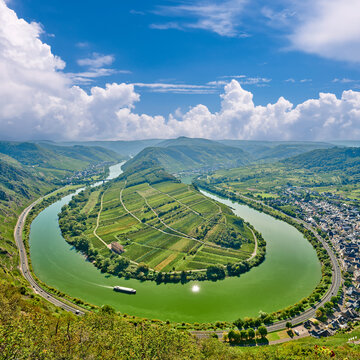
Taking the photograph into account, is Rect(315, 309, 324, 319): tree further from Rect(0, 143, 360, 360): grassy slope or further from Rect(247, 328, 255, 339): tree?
Rect(247, 328, 255, 339): tree

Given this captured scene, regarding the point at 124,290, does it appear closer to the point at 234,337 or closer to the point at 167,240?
the point at 234,337

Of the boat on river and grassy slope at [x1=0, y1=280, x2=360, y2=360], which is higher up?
grassy slope at [x1=0, y1=280, x2=360, y2=360]

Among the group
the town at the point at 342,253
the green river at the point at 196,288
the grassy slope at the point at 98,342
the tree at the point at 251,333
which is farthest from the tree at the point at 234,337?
the town at the point at 342,253

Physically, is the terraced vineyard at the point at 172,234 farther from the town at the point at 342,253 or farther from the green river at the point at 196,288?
the town at the point at 342,253

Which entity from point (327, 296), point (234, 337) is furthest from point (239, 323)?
point (327, 296)

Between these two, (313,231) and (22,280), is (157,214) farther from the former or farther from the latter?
(313,231)

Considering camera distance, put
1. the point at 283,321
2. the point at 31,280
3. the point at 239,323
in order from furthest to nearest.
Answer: the point at 31,280 < the point at 283,321 < the point at 239,323

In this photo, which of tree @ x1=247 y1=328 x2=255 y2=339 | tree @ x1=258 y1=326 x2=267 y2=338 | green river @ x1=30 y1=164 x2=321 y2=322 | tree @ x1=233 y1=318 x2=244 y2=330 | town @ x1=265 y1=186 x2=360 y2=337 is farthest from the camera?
green river @ x1=30 y1=164 x2=321 y2=322

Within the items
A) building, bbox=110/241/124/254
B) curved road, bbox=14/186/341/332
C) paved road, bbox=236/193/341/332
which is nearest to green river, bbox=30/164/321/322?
curved road, bbox=14/186/341/332
